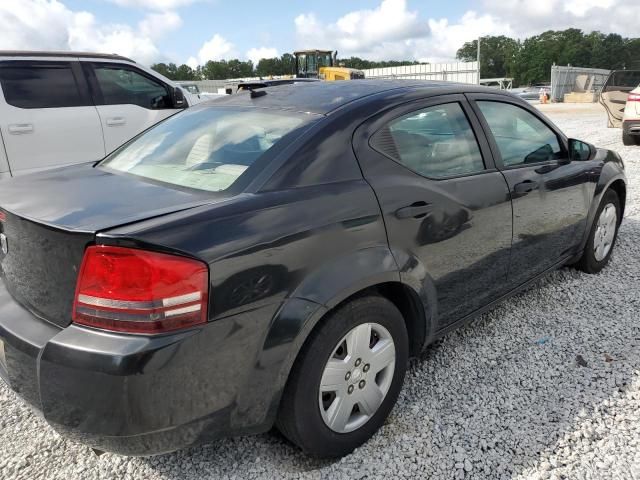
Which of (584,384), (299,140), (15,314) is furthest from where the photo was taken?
(584,384)

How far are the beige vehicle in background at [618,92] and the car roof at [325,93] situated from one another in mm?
11340

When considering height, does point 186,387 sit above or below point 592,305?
above

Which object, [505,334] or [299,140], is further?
[505,334]

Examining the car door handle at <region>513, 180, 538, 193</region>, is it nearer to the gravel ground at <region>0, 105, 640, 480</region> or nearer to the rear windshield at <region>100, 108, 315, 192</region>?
the gravel ground at <region>0, 105, 640, 480</region>

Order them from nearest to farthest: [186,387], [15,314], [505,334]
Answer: [186,387]
[15,314]
[505,334]

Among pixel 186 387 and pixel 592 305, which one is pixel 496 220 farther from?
pixel 186 387

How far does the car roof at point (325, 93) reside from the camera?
8.29ft

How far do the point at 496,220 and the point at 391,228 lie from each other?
0.87m

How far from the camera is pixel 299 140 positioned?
2197 millimetres

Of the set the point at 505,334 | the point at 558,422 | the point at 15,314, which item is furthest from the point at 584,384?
the point at 15,314

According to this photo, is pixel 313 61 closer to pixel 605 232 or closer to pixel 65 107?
pixel 65 107

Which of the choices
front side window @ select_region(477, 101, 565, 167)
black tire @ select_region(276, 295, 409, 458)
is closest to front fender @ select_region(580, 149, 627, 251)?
front side window @ select_region(477, 101, 565, 167)

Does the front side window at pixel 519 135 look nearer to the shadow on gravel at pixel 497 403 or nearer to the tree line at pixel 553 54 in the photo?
the shadow on gravel at pixel 497 403

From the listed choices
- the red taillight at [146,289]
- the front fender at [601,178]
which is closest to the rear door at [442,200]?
the red taillight at [146,289]
